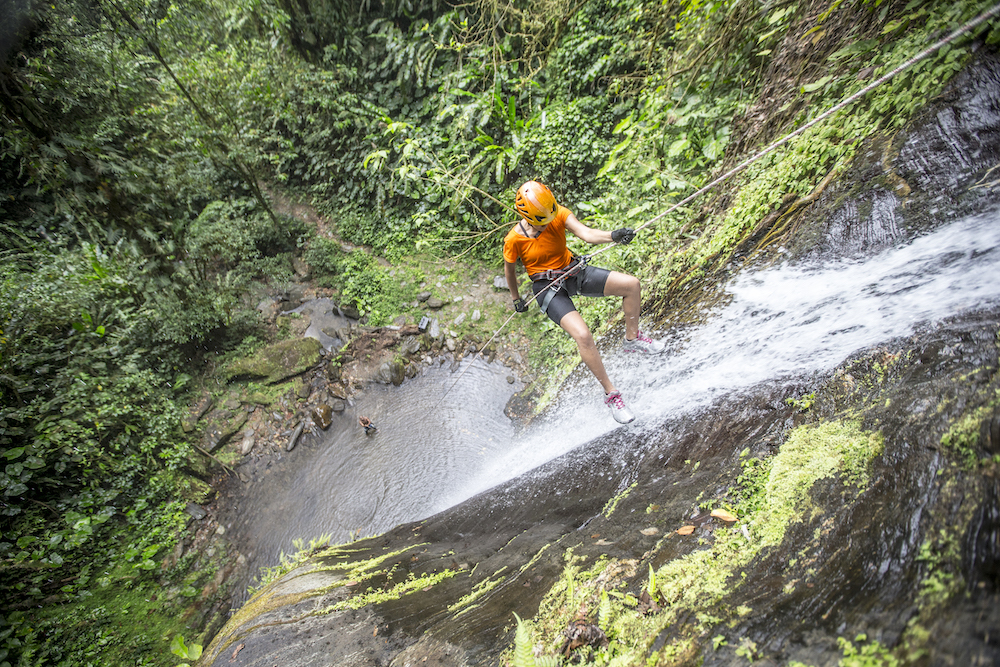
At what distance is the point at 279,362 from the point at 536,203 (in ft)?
20.1

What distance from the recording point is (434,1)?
833cm

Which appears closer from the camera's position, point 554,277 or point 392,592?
point 392,592

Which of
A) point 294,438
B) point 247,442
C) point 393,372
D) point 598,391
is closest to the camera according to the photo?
point 598,391

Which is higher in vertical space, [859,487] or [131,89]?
[131,89]

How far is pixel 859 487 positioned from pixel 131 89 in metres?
10.0

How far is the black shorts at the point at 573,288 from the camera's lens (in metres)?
4.03

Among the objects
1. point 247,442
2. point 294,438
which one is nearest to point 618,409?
point 294,438

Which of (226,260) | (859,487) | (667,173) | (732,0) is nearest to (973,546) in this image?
(859,487)

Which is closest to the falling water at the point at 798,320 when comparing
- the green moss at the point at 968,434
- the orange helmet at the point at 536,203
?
the green moss at the point at 968,434

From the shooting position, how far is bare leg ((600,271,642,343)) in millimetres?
3963

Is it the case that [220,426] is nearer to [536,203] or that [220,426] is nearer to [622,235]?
[536,203]

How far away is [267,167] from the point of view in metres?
9.72

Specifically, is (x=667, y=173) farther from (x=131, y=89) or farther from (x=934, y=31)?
(x=131, y=89)

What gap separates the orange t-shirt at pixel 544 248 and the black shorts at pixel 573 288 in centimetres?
18
